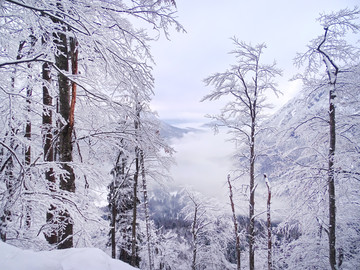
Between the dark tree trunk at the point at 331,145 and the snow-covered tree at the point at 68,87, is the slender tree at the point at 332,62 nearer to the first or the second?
the dark tree trunk at the point at 331,145

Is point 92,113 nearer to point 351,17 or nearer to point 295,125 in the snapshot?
point 295,125

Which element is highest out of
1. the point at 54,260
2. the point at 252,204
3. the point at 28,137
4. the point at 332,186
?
the point at 28,137

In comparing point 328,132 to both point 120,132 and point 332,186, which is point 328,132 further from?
point 120,132

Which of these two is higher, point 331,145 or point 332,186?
point 331,145

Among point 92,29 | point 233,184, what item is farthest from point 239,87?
point 92,29

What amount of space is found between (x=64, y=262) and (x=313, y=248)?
12.1 meters

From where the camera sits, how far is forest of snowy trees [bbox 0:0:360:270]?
9.77ft

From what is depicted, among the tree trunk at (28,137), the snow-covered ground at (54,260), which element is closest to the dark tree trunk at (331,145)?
the snow-covered ground at (54,260)

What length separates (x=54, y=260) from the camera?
172cm

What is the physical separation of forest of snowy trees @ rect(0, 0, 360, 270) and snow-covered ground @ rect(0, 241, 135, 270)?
3.76ft

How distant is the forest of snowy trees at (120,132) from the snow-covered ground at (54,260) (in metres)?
1.15

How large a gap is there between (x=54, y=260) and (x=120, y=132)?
242 centimetres

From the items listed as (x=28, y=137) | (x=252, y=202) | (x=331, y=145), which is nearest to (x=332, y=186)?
(x=331, y=145)

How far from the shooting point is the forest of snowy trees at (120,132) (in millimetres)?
2977
